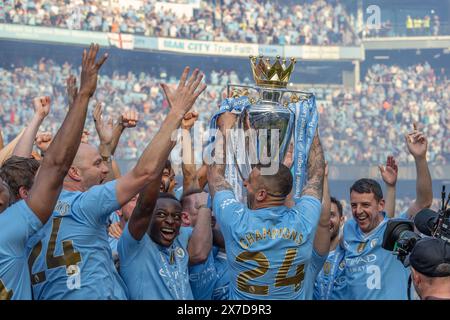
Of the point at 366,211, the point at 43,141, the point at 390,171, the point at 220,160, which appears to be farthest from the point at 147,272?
the point at 390,171

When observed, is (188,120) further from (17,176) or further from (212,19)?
(212,19)

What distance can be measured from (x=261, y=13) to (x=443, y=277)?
2273cm

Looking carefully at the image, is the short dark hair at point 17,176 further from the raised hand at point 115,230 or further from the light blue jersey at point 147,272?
the raised hand at point 115,230

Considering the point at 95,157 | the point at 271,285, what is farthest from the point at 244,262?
the point at 95,157

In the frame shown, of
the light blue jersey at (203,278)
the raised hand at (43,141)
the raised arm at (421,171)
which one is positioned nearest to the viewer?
the light blue jersey at (203,278)

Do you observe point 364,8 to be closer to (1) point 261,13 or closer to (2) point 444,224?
(1) point 261,13

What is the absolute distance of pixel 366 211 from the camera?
4465 mm

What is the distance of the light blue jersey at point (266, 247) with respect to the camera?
3.31 metres

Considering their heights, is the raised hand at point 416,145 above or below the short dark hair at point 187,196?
above

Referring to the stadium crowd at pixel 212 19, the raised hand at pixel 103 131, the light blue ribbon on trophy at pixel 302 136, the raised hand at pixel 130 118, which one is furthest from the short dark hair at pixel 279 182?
the stadium crowd at pixel 212 19

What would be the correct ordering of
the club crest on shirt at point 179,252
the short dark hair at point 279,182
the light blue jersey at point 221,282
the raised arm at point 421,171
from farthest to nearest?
1. the raised arm at point 421,171
2. the light blue jersey at point 221,282
3. the club crest on shirt at point 179,252
4. the short dark hair at point 279,182

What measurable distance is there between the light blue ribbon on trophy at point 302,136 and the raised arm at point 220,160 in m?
0.33

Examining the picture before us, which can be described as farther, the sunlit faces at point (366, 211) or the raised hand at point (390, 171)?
the raised hand at point (390, 171)

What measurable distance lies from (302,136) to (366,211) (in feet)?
3.23
